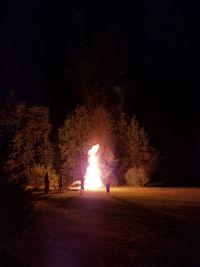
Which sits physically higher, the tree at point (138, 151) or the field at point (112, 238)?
the tree at point (138, 151)

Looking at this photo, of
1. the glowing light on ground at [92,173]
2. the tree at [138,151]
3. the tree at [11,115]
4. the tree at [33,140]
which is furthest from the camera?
the tree at [138,151]

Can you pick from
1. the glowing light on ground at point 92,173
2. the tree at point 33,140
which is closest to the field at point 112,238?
the glowing light on ground at point 92,173

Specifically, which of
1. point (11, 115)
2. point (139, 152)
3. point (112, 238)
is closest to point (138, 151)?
point (139, 152)

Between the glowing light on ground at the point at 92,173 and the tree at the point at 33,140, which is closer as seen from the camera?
the glowing light on ground at the point at 92,173

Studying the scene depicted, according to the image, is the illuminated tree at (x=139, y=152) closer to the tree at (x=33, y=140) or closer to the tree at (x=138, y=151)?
the tree at (x=138, y=151)

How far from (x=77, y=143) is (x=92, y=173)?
213 inches

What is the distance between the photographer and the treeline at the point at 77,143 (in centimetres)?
3834

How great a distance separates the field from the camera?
927cm

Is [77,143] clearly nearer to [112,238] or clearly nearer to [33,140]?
[33,140]

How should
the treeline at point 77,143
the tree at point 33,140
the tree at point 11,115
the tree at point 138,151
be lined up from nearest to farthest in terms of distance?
the tree at point 33,140, the treeline at point 77,143, the tree at point 11,115, the tree at point 138,151

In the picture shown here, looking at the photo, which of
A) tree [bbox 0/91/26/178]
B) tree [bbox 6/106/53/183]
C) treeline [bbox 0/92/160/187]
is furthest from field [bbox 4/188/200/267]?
tree [bbox 0/91/26/178]

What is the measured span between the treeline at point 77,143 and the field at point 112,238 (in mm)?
21536

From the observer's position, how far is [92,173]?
3519 cm

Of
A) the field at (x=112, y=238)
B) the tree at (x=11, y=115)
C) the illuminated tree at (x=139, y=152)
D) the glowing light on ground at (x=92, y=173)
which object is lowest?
the field at (x=112, y=238)
